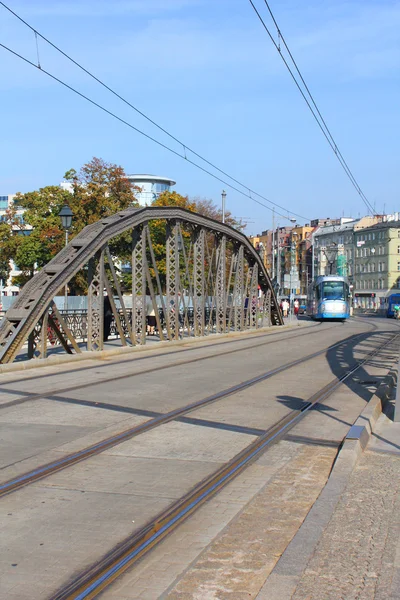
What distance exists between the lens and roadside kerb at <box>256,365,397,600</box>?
471 cm

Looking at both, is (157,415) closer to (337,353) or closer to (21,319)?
(21,319)

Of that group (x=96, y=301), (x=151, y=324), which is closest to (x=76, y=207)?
(x=151, y=324)

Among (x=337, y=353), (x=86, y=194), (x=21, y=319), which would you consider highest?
(x=86, y=194)

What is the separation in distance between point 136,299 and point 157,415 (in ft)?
45.8

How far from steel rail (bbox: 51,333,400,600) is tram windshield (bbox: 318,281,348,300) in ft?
167


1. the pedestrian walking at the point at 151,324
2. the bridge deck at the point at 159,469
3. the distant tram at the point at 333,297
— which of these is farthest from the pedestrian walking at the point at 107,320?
the distant tram at the point at 333,297

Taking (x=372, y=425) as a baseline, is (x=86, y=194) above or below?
above

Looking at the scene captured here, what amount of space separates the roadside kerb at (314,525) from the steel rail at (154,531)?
0.99 m

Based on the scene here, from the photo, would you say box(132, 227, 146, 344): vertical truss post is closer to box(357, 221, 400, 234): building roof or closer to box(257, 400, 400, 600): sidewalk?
box(257, 400, 400, 600): sidewalk

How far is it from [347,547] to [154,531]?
Result: 4.77ft

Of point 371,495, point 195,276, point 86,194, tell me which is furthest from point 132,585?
point 86,194

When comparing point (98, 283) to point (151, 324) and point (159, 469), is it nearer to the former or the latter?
point (151, 324)

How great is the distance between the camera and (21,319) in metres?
18.6

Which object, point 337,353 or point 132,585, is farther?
point 337,353
